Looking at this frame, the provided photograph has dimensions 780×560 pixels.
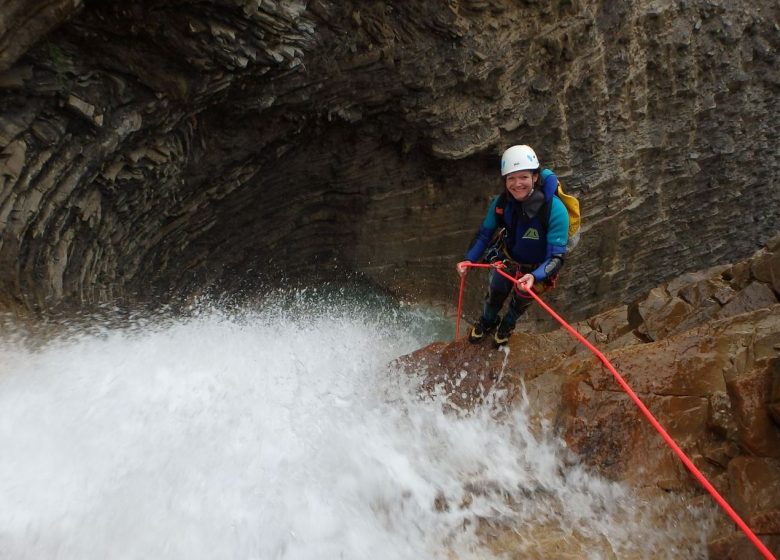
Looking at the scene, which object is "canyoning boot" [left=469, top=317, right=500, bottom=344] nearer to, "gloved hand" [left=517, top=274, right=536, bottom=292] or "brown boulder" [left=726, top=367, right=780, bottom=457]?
"gloved hand" [left=517, top=274, right=536, bottom=292]

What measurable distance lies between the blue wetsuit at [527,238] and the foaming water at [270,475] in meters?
1.06

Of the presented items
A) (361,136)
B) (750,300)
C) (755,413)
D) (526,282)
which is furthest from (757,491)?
(361,136)

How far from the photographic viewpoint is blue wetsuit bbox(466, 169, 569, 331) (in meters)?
3.91

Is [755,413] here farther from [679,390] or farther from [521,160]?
[521,160]

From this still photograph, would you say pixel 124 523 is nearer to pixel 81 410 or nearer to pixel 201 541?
pixel 201 541

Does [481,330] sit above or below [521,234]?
below

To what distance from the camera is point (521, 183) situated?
388 cm

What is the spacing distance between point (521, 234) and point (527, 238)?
6 centimetres

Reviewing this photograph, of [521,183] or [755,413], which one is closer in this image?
[755,413]

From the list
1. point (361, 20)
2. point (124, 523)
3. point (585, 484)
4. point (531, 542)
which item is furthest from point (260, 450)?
point (361, 20)

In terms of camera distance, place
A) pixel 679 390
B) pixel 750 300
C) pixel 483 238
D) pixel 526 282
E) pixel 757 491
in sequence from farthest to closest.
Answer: pixel 750 300, pixel 483 238, pixel 526 282, pixel 679 390, pixel 757 491

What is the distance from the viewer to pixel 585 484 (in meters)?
3.26

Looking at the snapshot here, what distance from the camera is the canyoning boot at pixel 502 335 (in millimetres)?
4861

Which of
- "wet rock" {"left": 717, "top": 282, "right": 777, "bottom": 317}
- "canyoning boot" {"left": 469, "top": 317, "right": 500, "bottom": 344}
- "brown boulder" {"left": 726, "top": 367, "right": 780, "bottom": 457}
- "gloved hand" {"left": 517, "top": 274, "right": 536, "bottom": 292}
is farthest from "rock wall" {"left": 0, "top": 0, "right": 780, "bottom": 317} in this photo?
"brown boulder" {"left": 726, "top": 367, "right": 780, "bottom": 457}
